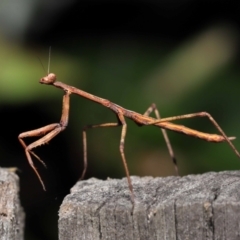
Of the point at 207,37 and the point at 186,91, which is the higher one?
the point at 207,37

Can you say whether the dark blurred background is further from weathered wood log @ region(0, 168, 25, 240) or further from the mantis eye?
weathered wood log @ region(0, 168, 25, 240)

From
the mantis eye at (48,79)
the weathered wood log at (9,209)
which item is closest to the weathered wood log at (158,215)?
the weathered wood log at (9,209)

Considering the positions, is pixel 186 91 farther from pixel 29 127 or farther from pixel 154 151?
pixel 29 127

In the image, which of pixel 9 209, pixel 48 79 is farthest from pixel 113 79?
pixel 9 209

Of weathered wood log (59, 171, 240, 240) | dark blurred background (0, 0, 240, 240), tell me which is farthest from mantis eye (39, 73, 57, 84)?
dark blurred background (0, 0, 240, 240)

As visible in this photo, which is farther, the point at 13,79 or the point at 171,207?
the point at 13,79

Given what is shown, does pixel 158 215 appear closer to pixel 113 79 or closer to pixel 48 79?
pixel 48 79

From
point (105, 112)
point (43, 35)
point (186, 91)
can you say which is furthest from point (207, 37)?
point (43, 35)

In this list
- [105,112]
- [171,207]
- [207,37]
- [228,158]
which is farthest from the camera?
[207,37]
